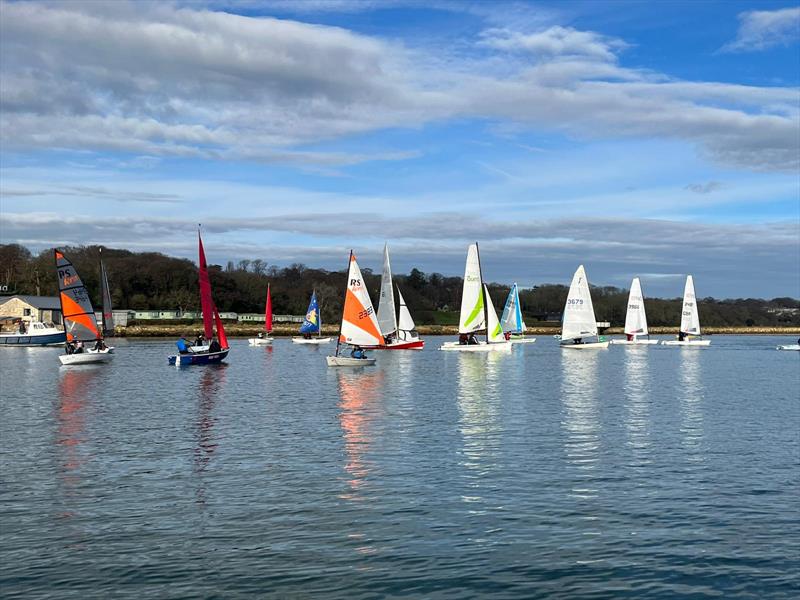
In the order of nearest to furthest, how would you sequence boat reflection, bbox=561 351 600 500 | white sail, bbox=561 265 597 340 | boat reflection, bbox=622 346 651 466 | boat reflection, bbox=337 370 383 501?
1. boat reflection, bbox=561 351 600 500
2. boat reflection, bbox=337 370 383 501
3. boat reflection, bbox=622 346 651 466
4. white sail, bbox=561 265 597 340

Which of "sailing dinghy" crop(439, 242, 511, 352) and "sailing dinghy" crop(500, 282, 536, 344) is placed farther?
"sailing dinghy" crop(500, 282, 536, 344)

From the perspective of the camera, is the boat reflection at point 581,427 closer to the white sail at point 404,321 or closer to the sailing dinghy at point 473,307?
the sailing dinghy at point 473,307

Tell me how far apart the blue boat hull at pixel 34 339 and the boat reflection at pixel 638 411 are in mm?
71749

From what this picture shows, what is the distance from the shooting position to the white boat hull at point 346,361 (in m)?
62.3

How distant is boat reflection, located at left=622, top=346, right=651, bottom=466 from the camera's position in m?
26.5

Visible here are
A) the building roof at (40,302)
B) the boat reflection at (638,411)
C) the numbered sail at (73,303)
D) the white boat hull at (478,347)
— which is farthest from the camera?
the building roof at (40,302)

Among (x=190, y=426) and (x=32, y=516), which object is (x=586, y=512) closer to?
(x=32, y=516)

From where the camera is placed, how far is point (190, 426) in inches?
1243

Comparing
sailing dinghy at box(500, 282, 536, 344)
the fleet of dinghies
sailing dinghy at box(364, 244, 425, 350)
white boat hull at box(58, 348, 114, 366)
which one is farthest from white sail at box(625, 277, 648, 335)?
white boat hull at box(58, 348, 114, 366)

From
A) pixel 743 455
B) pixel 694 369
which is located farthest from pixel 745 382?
pixel 743 455

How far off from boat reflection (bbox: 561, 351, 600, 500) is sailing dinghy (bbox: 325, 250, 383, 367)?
14566 mm

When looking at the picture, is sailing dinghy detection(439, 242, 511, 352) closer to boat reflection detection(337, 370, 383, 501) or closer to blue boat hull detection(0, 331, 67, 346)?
boat reflection detection(337, 370, 383, 501)

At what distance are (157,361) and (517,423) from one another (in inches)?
1961

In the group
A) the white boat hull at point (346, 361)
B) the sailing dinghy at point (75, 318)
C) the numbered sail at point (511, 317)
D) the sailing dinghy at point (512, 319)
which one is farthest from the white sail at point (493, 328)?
the sailing dinghy at point (75, 318)
